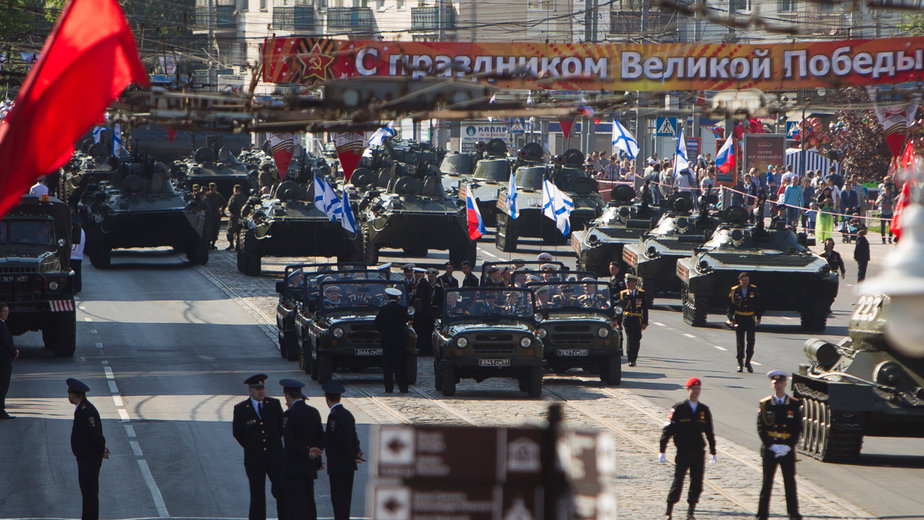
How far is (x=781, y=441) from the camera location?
13.8 metres

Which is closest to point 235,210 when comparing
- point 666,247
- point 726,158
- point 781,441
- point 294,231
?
point 294,231

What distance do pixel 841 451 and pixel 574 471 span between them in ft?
36.6

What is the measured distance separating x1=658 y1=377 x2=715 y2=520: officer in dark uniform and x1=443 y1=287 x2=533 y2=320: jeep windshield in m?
7.31

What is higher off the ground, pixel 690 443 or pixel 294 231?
pixel 690 443

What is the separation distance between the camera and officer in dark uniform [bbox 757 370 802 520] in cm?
1355

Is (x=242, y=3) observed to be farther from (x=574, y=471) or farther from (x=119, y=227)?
(x=574, y=471)

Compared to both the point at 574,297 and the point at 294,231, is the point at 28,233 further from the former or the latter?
the point at 574,297

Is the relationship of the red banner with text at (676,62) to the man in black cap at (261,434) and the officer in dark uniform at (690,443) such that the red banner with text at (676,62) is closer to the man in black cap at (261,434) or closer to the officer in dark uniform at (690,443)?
the man in black cap at (261,434)

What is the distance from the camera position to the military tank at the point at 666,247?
98.0 feet

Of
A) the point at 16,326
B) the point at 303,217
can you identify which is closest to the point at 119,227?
the point at 303,217

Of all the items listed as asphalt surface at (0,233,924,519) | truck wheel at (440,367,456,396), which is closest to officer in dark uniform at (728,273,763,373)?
Answer: asphalt surface at (0,233,924,519)

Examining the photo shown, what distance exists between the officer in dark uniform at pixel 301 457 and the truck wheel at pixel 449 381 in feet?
23.7

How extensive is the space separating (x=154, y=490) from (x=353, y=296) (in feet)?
26.0

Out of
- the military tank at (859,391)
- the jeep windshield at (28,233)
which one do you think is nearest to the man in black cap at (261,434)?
the military tank at (859,391)
